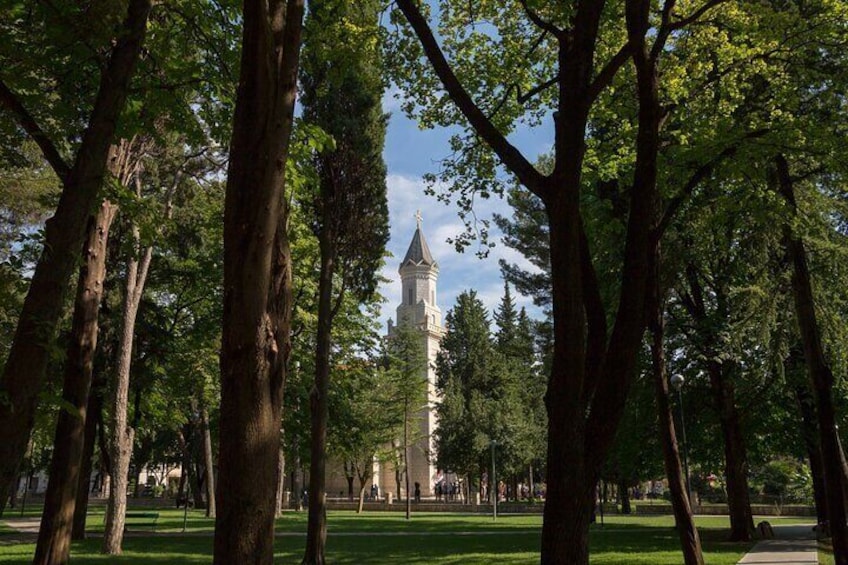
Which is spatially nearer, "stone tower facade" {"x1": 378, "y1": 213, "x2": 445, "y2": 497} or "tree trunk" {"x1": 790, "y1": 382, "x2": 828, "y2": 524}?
"tree trunk" {"x1": 790, "y1": 382, "x2": 828, "y2": 524}

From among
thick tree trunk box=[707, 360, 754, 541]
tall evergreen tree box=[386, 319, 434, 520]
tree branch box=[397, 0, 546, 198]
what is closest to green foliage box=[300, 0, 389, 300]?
tree branch box=[397, 0, 546, 198]

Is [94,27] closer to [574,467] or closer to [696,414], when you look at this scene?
[574,467]

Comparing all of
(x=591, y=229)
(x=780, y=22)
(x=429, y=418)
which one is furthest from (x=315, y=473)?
(x=429, y=418)

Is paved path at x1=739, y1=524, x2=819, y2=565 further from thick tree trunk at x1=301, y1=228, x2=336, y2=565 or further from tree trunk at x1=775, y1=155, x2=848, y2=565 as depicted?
thick tree trunk at x1=301, y1=228, x2=336, y2=565

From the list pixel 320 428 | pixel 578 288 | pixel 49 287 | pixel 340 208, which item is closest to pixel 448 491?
pixel 320 428

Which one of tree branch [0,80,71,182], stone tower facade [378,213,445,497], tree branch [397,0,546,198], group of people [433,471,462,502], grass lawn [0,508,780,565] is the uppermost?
stone tower facade [378,213,445,497]

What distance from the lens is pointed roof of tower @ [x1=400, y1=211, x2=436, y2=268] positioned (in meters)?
87.2

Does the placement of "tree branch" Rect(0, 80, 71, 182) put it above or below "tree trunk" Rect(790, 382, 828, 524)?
above

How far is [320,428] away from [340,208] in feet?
15.6

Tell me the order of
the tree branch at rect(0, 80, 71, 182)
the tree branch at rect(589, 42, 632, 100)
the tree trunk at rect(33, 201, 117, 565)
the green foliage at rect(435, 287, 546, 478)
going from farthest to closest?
the green foliage at rect(435, 287, 546, 478)
the tree trunk at rect(33, 201, 117, 565)
the tree branch at rect(589, 42, 632, 100)
the tree branch at rect(0, 80, 71, 182)

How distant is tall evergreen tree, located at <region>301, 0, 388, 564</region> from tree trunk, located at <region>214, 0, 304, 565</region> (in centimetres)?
940

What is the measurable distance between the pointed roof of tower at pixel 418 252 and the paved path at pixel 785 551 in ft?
219

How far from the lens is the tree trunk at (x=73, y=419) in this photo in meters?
7.49

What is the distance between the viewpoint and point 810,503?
41469 millimetres
